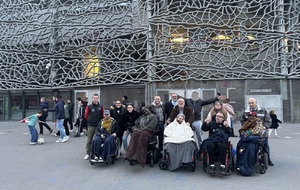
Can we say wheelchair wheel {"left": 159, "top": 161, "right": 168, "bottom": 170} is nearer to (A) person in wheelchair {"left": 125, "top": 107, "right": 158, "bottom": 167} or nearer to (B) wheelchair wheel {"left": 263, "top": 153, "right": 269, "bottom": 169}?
(A) person in wheelchair {"left": 125, "top": 107, "right": 158, "bottom": 167}

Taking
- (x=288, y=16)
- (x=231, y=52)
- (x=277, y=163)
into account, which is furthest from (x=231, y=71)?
(x=277, y=163)

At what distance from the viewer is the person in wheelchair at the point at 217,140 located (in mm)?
5293

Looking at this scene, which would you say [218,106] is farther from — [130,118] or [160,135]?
[130,118]

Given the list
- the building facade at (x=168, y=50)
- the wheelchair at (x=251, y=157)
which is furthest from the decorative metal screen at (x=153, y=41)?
the wheelchair at (x=251, y=157)

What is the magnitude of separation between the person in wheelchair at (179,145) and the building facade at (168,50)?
991 centimetres

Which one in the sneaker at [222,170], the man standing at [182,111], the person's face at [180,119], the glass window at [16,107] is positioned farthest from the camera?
the glass window at [16,107]

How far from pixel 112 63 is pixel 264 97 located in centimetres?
970

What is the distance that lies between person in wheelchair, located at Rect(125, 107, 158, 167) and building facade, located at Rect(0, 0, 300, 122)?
9.46m

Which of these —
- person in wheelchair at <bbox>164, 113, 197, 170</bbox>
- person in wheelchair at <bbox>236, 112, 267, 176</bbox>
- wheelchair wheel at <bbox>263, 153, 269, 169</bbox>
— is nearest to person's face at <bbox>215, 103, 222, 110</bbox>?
person in wheelchair at <bbox>236, 112, 267, 176</bbox>

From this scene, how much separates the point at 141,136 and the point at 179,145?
90cm

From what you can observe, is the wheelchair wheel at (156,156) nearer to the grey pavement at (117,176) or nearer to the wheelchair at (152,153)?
the wheelchair at (152,153)

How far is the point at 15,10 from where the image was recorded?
61.5 feet

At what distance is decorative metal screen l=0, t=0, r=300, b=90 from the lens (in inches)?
602

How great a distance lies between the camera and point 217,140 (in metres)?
5.48
